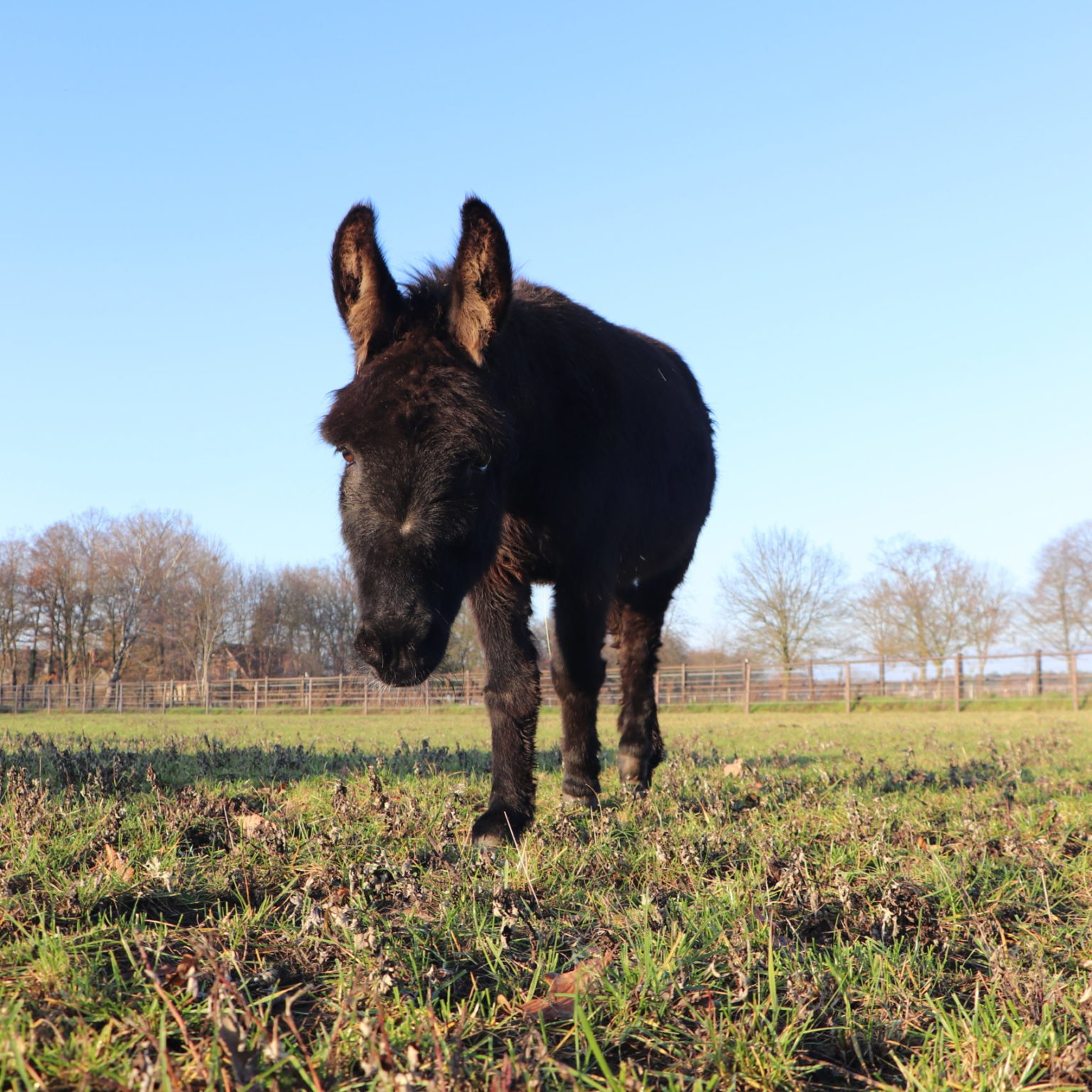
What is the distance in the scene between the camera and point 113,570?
56.4 metres

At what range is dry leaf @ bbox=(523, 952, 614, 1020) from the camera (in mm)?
1832

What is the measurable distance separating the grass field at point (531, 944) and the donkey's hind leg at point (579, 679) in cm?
44

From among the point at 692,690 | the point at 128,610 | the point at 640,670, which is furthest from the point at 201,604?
the point at 640,670

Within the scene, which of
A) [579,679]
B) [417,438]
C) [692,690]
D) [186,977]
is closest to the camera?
[186,977]

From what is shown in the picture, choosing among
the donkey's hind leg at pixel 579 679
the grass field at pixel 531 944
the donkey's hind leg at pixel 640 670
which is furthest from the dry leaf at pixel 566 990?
the donkey's hind leg at pixel 640 670

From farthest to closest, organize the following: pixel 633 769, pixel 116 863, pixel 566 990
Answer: pixel 633 769
pixel 116 863
pixel 566 990

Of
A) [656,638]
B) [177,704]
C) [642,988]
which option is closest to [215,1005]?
[642,988]

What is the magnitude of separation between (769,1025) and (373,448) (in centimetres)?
232

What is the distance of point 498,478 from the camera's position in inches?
142

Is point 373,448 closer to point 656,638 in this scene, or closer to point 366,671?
point 366,671

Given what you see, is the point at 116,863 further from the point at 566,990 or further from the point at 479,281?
the point at 479,281

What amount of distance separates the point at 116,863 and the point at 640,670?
4033 millimetres

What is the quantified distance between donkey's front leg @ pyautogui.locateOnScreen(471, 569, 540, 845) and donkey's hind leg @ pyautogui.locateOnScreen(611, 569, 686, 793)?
1.21 m

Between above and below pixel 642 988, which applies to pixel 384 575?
above
